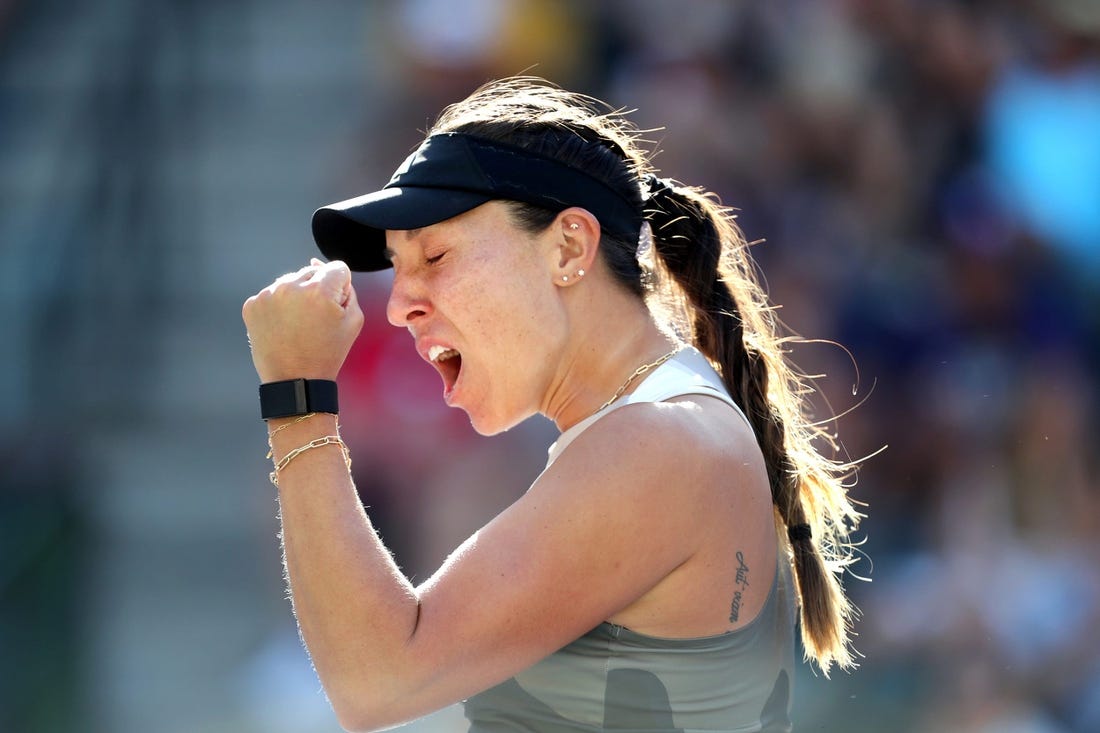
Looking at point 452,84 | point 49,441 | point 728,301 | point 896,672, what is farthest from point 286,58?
point 728,301

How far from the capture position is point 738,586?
1758mm

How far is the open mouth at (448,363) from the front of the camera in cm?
202

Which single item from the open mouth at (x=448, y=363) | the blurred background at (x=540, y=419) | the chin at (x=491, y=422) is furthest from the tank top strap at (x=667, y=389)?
the blurred background at (x=540, y=419)

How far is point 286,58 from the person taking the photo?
273 inches

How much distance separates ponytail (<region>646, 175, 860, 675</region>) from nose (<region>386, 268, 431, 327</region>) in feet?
1.25

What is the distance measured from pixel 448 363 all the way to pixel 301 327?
29 cm

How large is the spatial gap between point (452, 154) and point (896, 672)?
2.59 meters

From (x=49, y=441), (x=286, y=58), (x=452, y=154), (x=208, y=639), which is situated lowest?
(x=208, y=639)

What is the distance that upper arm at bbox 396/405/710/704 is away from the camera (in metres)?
1.61

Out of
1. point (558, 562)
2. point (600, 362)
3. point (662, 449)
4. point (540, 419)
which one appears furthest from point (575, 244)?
point (540, 419)

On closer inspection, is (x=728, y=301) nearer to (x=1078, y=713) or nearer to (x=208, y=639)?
(x=1078, y=713)

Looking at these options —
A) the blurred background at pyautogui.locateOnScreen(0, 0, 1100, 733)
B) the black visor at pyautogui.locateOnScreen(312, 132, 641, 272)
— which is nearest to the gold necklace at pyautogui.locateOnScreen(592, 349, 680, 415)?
the black visor at pyautogui.locateOnScreen(312, 132, 641, 272)

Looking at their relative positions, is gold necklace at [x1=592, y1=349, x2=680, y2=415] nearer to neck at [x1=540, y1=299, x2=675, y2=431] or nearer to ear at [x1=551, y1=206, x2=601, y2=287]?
neck at [x1=540, y1=299, x2=675, y2=431]

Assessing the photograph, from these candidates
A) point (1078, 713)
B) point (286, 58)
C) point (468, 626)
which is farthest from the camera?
point (286, 58)
